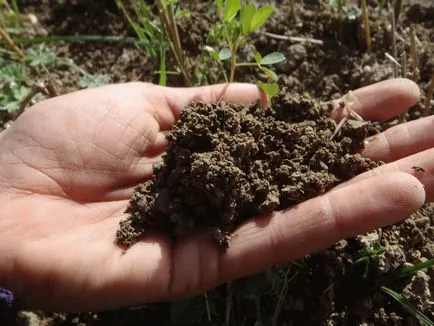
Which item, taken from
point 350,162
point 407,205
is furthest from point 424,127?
point 407,205

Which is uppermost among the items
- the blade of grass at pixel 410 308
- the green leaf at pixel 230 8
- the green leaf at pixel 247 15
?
the green leaf at pixel 230 8

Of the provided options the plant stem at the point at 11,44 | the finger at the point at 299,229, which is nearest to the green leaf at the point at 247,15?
the finger at the point at 299,229

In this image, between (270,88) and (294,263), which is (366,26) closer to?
(270,88)

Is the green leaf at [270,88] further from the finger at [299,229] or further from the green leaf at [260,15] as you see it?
the finger at [299,229]

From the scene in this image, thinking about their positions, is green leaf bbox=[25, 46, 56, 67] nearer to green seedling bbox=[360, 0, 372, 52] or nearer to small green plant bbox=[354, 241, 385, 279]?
green seedling bbox=[360, 0, 372, 52]

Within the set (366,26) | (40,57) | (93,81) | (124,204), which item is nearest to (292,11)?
(366,26)

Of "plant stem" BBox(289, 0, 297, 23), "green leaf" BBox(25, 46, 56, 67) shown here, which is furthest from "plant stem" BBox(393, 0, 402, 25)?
"green leaf" BBox(25, 46, 56, 67)

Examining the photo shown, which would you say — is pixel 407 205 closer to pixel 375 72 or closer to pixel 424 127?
pixel 424 127
